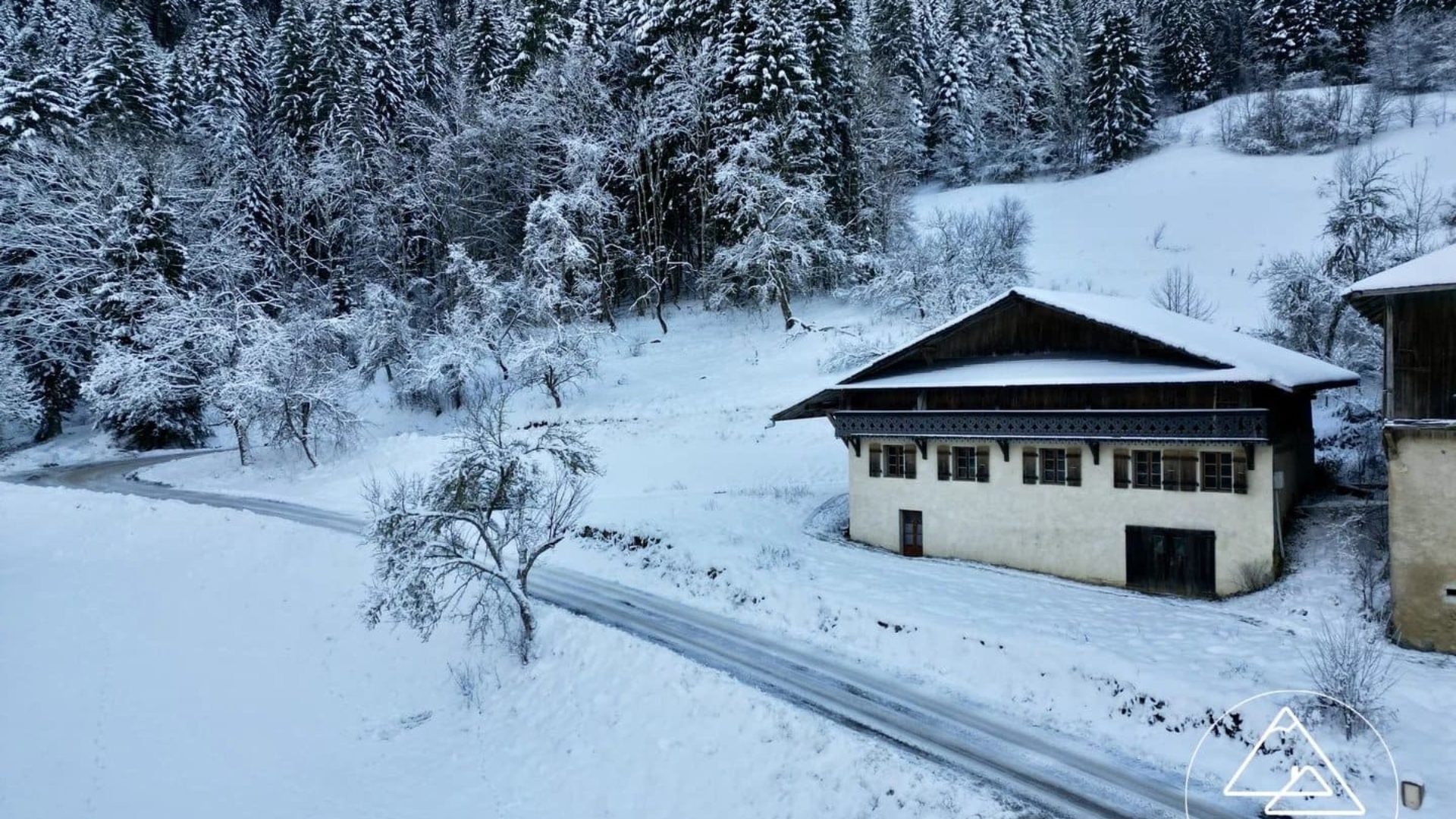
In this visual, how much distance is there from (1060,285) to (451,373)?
3597 cm

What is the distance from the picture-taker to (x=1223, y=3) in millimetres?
78500

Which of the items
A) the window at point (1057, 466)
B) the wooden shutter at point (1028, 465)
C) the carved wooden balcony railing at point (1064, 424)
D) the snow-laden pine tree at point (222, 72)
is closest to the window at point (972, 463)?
the carved wooden balcony railing at point (1064, 424)

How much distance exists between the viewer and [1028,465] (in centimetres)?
2195

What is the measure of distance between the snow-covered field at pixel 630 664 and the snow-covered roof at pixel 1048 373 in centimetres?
530

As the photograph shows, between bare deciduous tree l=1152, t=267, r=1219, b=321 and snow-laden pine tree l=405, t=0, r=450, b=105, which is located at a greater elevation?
snow-laden pine tree l=405, t=0, r=450, b=105

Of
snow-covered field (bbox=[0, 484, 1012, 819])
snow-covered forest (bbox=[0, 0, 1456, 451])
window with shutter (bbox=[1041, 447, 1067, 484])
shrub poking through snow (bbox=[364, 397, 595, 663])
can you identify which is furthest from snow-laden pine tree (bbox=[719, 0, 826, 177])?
snow-covered field (bbox=[0, 484, 1012, 819])

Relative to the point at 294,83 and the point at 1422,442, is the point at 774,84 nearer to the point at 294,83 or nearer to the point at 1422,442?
the point at 294,83

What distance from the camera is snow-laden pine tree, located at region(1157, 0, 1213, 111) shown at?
73.9 meters

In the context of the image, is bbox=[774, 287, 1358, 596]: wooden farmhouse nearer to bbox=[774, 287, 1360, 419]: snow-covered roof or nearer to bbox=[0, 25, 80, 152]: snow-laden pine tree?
bbox=[774, 287, 1360, 419]: snow-covered roof

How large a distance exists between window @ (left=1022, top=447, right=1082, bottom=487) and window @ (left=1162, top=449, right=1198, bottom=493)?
2093 mm

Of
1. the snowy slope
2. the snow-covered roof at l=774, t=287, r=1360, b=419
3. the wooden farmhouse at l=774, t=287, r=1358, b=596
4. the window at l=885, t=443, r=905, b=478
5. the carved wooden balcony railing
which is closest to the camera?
the carved wooden balcony railing

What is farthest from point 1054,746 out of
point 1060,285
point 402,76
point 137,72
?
point 137,72

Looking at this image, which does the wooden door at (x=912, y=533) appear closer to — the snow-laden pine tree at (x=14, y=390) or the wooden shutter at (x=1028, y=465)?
the wooden shutter at (x=1028, y=465)

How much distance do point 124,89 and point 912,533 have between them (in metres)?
64.2
